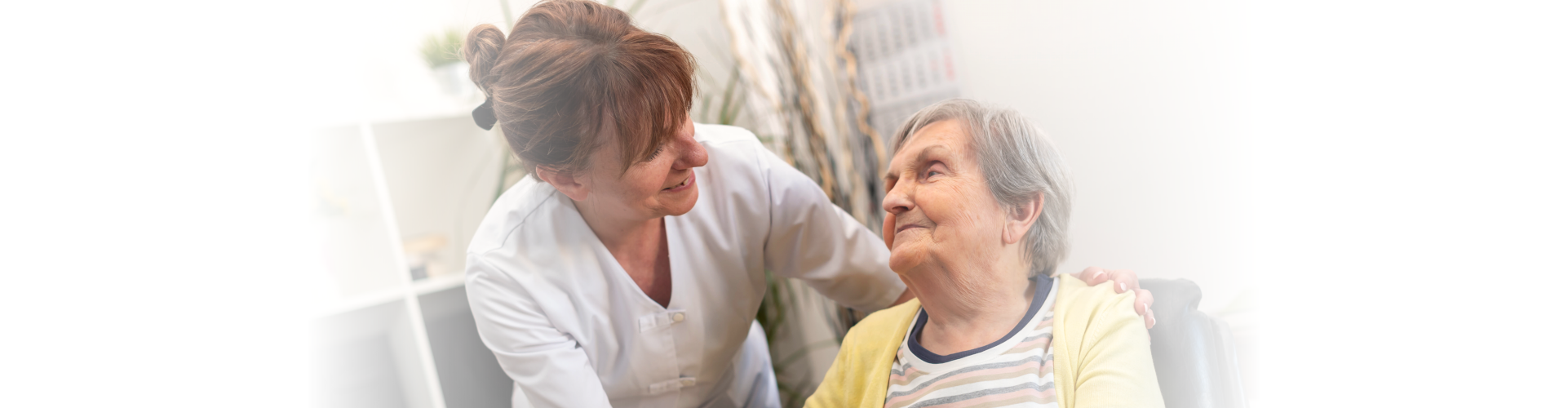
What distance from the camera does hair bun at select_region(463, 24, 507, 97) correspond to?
0.76 metres

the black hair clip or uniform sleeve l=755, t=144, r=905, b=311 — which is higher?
the black hair clip

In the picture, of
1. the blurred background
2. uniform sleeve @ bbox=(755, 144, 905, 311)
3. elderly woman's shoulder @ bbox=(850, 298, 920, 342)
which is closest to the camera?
the blurred background

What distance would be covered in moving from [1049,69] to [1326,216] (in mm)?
325

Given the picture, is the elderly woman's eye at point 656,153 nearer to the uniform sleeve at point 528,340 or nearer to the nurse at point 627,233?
the nurse at point 627,233

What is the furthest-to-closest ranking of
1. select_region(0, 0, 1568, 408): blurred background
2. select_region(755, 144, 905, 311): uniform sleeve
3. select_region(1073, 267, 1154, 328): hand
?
select_region(755, 144, 905, 311): uniform sleeve
select_region(1073, 267, 1154, 328): hand
select_region(0, 0, 1568, 408): blurred background

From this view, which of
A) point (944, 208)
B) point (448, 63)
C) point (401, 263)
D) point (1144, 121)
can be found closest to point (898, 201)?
point (944, 208)

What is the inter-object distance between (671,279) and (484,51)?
406mm

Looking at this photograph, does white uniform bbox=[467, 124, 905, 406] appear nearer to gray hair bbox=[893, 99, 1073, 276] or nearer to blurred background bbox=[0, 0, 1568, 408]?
blurred background bbox=[0, 0, 1568, 408]

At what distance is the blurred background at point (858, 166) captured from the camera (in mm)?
680

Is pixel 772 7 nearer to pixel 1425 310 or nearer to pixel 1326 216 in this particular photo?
pixel 1326 216

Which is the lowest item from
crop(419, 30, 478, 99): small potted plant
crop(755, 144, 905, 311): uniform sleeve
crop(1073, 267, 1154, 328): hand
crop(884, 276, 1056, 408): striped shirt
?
crop(884, 276, 1056, 408): striped shirt

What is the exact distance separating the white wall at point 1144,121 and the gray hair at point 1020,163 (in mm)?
39

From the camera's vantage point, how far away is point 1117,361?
0.74 metres

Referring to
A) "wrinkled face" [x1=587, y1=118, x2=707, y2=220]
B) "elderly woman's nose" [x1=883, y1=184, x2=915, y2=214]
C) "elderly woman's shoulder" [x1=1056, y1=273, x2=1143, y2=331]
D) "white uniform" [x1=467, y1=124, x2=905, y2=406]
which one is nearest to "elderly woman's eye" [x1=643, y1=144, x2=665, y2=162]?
"wrinkled face" [x1=587, y1=118, x2=707, y2=220]
